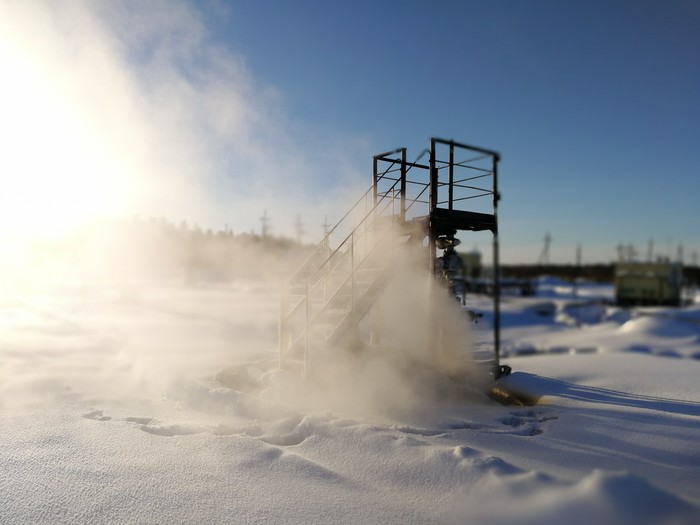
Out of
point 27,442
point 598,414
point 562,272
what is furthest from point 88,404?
point 562,272

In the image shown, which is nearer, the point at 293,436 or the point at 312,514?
the point at 312,514

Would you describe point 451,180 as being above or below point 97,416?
above

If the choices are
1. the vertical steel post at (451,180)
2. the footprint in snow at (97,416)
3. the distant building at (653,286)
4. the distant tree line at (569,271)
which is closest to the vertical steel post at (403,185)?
the vertical steel post at (451,180)

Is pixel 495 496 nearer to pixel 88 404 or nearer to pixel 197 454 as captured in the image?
pixel 197 454

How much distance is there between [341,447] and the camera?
17.5ft

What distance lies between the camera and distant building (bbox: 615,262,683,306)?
38.3m

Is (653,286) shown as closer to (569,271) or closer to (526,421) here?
(526,421)

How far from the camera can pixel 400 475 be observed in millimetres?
4598

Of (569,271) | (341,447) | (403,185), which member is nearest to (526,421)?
(341,447)

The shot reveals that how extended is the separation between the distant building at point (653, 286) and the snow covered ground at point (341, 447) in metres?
31.6

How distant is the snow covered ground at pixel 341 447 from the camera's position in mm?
3906

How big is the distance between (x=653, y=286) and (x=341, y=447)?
137 feet

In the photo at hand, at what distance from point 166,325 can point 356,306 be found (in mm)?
16459

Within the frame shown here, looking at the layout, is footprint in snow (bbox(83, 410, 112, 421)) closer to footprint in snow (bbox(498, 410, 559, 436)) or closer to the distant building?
footprint in snow (bbox(498, 410, 559, 436))
